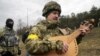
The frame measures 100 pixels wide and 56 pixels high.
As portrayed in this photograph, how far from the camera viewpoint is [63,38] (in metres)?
5.32

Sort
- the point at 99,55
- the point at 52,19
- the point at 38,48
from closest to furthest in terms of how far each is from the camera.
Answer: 1. the point at 38,48
2. the point at 52,19
3. the point at 99,55

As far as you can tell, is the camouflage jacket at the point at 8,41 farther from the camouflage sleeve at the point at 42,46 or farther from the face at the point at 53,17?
the camouflage sleeve at the point at 42,46

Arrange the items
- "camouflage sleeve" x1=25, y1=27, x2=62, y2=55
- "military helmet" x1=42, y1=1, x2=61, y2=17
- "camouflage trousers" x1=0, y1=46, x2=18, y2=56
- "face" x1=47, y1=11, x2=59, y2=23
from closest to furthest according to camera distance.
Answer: "camouflage sleeve" x1=25, y1=27, x2=62, y2=55, "face" x1=47, y1=11, x2=59, y2=23, "military helmet" x1=42, y1=1, x2=61, y2=17, "camouflage trousers" x1=0, y1=46, x2=18, y2=56

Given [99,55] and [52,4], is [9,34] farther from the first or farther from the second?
[99,55]

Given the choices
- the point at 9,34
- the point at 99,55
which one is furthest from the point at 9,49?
the point at 99,55

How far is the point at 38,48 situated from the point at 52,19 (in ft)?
1.78

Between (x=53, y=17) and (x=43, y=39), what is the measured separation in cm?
34

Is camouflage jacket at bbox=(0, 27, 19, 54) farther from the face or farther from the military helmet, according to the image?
the face

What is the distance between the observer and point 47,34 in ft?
17.7

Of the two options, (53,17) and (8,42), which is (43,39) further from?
(8,42)

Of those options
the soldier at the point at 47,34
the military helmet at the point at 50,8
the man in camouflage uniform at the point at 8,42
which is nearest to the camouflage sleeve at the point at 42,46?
the soldier at the point at 47,34

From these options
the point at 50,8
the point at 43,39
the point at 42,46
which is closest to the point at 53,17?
the point at 50,8

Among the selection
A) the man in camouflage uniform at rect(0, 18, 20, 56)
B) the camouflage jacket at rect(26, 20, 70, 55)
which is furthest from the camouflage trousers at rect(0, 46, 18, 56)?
the camouflage jacket at rect(26, 20, 70, 55)

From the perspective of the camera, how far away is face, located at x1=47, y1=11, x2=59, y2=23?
5.39 metres
